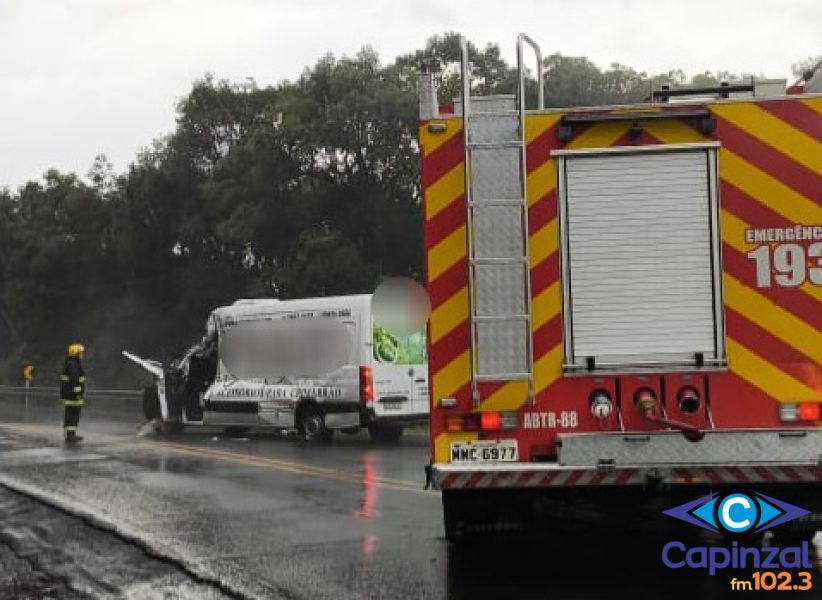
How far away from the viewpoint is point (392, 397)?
15797mm

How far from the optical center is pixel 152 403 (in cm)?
1942

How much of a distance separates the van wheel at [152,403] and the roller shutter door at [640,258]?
14.6 meters

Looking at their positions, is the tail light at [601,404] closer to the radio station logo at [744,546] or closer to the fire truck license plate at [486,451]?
the fire truck license plate at [486,451]

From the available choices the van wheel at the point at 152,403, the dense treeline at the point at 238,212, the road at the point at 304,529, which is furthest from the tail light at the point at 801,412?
the dense treeline at the point at 238,212

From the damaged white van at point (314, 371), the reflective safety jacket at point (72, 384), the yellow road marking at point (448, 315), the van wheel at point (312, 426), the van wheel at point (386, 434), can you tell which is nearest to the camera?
the yellow road marking at point (448, 315)

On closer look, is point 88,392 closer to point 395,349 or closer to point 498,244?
point 395,349

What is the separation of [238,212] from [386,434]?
17.9 meters

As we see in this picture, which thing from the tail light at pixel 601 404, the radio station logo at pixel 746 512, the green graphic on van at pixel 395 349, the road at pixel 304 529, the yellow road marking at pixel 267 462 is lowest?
the road at pixel 304 529

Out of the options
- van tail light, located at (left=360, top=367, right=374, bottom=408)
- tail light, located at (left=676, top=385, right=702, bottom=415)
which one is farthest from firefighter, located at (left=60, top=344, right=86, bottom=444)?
tail light, located at (left=676, top=385, right=702, bottom=415)

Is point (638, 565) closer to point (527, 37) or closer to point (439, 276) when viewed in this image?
point (439, 276)

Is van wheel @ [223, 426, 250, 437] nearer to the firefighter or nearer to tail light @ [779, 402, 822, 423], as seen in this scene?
the firefighter

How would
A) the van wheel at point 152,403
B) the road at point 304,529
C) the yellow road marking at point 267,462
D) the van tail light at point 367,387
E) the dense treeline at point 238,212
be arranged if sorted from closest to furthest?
the road at point 304,529 < the yellow road marking at point 267,462 < the van tail light at point 367,387 < the van wheel at point 152,403 < the dense treeline at point 238,212

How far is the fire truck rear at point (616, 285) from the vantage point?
19.0 feet

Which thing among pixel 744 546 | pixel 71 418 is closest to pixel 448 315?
pixel 744 546
